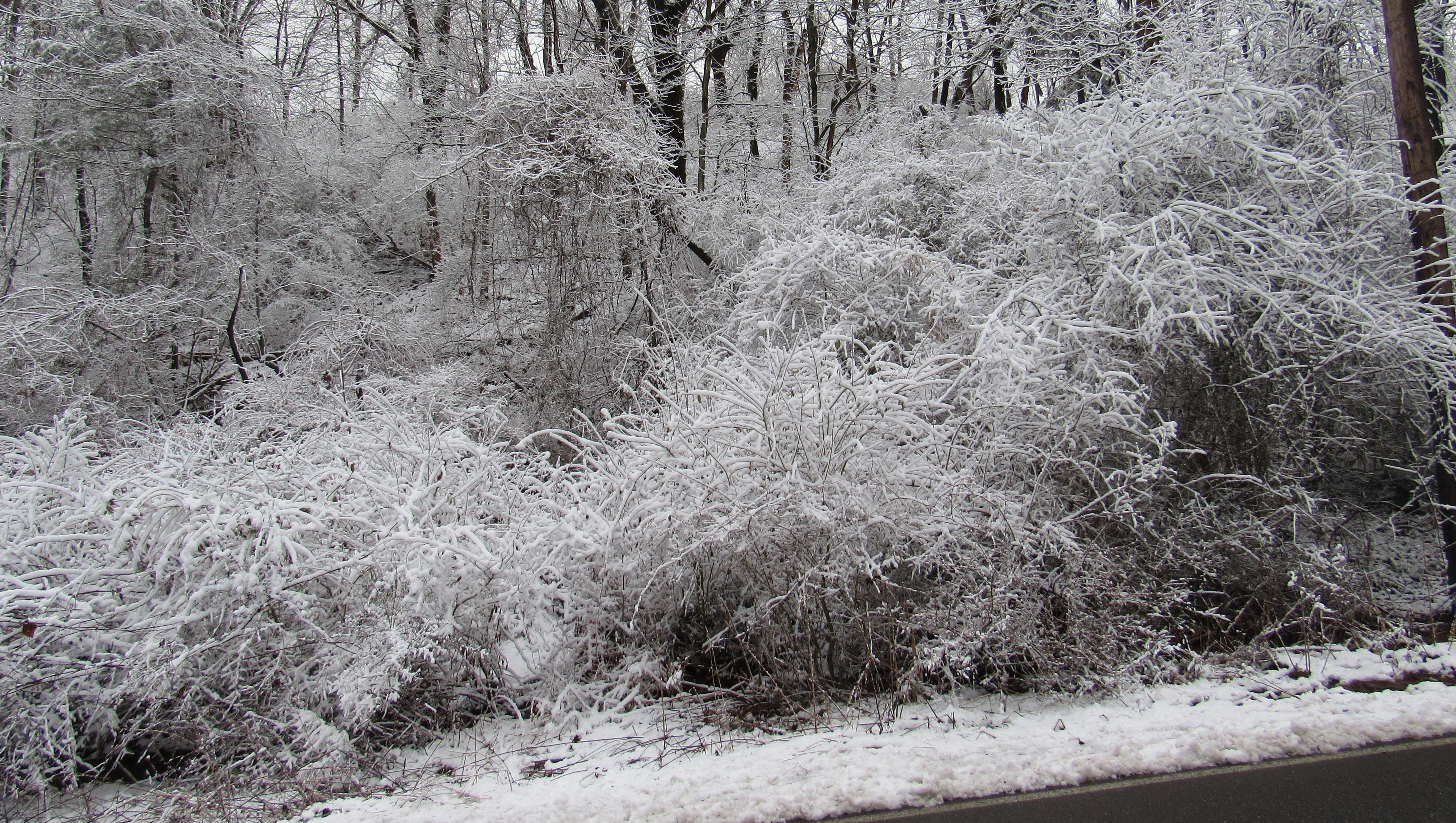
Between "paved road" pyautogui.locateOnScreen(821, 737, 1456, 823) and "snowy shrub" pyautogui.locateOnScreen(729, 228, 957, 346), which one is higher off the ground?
"snowy shrub" pyautogui.locateOnScreen(729, 228, 957, 346)

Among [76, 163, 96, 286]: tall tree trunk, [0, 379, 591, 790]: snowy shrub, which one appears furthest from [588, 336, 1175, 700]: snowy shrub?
[76, 163, 96, 286]: tall tree trunk

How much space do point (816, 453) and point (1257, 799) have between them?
99.7 inches

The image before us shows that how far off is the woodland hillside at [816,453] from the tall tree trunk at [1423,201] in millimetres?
149

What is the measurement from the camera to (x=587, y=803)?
123 inches

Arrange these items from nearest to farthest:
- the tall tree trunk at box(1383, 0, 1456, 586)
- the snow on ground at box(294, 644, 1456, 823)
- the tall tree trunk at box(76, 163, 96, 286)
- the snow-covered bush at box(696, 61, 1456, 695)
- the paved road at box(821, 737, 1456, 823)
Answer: the paved road at box(821, 737, 1456, 823) < the snow on ground at box(294, 644, 1456, 823) < the snow-covered bush at box(696, 61, 1456, 695) < the tall tree trunk at box(1383, 0, 1456, 586) < the tall tree trunk at box(76, 163, 96, 286)

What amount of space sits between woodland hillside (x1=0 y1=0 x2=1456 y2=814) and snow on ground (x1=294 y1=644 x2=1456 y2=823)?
258 mm

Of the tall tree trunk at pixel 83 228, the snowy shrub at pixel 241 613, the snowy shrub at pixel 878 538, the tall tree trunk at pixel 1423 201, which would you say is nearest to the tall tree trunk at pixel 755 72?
the tall tree trunk at pixel 1423 201

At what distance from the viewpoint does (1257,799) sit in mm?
2910

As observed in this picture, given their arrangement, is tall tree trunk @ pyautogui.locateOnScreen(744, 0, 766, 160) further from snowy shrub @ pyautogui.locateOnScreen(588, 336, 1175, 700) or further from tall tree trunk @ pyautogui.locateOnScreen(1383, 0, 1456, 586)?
snowy shrub @ pyautogui.locateOnScreen(588, 336, 1175, 700)

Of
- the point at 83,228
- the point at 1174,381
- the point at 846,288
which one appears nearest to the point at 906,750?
the point at 1174,381

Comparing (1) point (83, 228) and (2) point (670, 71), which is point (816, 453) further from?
(1) point (83, 228)

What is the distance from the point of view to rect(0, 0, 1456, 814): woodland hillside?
3955mm

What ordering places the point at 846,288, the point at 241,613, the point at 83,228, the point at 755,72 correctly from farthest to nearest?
the point at 755,72 < the point at 83,228 < the point at 846,288 < the point at 241,613

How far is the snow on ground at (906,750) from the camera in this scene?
3086 mm
